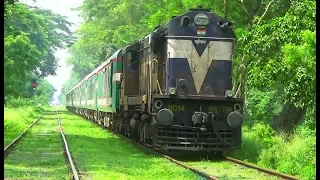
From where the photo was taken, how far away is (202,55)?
14.5 metres

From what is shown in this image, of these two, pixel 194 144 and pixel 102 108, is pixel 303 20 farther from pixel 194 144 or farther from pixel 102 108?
pixel 102 108

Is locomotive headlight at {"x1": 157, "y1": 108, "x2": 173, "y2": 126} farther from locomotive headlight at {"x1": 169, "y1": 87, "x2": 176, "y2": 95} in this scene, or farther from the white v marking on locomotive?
the white v marking on locomotive

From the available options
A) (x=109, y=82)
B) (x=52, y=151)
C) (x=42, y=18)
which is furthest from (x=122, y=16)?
(x=52, y=151)

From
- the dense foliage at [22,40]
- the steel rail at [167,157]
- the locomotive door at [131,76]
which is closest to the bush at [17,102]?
the dense foliage at [22,40]

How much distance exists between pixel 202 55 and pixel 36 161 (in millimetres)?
4982

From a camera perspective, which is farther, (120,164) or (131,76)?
(131,76)

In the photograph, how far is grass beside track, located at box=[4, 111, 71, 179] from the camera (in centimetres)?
1145

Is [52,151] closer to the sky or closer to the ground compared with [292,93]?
closer to the ground

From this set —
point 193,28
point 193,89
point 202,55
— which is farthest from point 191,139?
point 193,28

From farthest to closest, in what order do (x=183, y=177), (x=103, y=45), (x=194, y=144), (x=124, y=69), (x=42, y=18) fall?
(x=103, y=45) < (x=42, y=18) < (x=124, y=69) < (x=194, y=144) < (x=183, y=177)

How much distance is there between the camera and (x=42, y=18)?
2781 centimetres

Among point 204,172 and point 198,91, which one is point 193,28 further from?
point 204,172
